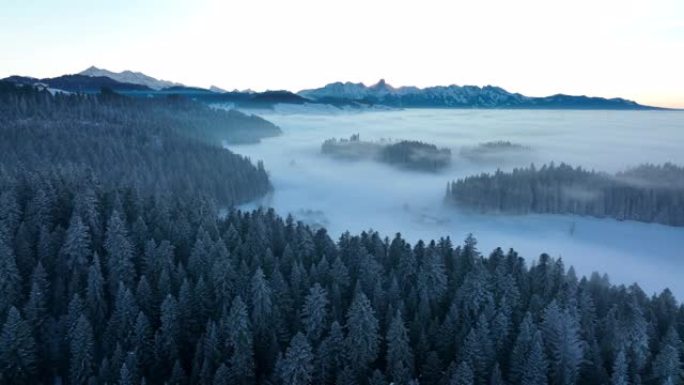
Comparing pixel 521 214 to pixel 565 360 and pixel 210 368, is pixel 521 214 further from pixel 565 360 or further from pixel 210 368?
pixel 210 368

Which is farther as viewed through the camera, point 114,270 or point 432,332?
point 114,270

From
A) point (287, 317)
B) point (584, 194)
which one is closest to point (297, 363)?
point (287, 317)

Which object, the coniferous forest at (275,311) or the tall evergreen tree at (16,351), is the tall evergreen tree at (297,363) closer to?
the coniferous forest at (275,311)

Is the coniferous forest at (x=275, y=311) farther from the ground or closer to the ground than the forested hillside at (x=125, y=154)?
closer to the ground

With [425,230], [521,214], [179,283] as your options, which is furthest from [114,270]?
[521,214]

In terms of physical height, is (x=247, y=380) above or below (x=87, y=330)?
below

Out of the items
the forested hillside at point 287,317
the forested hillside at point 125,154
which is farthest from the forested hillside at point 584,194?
the forested hillside at point 287,317
